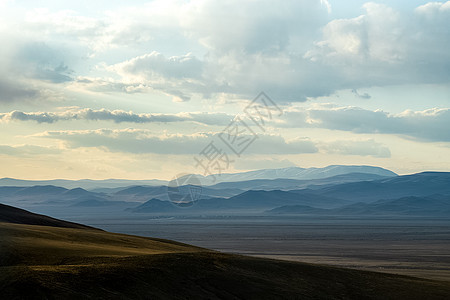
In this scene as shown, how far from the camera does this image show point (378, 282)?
47125 millimetres

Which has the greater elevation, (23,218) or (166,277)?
(23,218)

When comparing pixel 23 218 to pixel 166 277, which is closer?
pixel 166 277

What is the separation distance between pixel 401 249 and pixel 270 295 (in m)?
78.9

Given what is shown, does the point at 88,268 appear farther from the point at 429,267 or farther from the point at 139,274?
the point at 429,267

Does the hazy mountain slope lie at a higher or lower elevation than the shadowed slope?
lower

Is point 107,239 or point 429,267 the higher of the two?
point 107,239

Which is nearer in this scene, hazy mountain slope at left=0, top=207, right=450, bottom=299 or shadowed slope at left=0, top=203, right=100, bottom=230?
hazy mountain slope at left=0, top=207, right=450, bottom=299

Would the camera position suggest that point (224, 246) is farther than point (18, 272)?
Yes

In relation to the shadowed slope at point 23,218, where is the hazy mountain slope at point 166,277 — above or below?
below

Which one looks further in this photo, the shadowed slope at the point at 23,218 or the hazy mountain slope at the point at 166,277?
the shadowed slope at the point at 23,218

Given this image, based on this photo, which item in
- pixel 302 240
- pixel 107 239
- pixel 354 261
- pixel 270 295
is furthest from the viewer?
pixel 302 240

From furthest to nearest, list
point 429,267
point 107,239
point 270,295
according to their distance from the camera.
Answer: point 429,267, point 107,239, point 270,295

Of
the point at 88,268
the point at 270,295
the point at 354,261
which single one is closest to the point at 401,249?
the point at 354,261

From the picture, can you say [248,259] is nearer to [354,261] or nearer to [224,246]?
[354,261]
